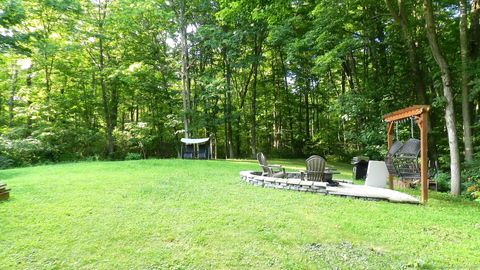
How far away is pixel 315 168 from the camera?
6.03 meters

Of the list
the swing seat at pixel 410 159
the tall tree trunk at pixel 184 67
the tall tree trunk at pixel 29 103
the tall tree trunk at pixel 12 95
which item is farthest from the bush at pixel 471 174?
the tall tree trunk at pixel 12 95

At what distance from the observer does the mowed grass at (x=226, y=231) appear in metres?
2.90

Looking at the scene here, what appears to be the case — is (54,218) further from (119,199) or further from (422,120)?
(422,120)

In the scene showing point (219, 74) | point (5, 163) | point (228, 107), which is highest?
point (219, 74)

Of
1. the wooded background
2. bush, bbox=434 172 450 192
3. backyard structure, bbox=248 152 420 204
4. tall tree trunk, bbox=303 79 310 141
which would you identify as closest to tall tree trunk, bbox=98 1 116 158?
the wooded background

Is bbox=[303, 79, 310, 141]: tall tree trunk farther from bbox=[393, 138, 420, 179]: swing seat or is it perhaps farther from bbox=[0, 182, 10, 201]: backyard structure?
bbox=[0, 182, 10, 201]: backyard structure

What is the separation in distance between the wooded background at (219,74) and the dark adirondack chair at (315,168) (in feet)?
12.6

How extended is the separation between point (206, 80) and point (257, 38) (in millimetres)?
3714

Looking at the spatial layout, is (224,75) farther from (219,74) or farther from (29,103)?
(29,103)

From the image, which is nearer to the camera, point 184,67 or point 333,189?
point 333,189

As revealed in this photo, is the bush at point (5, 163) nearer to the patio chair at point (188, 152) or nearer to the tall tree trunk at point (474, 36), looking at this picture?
the patio chair at point (188, 152)

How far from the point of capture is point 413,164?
600cm

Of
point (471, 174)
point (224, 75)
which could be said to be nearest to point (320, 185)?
point (471, 174)

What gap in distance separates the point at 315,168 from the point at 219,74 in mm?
12544
